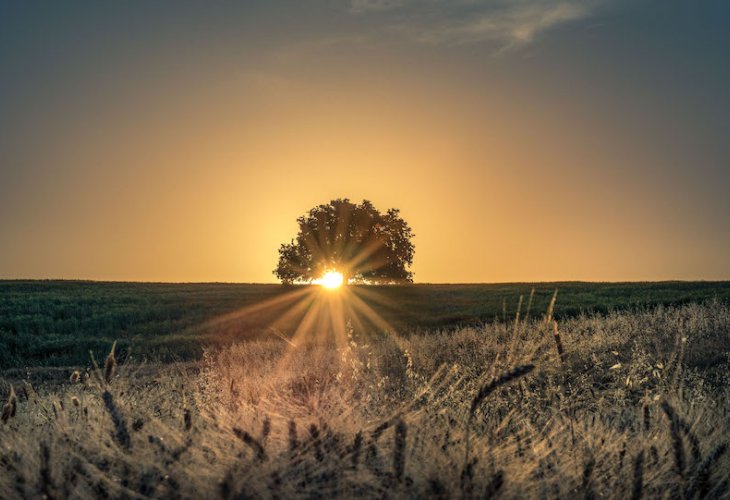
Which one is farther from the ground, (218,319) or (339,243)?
(339,243)

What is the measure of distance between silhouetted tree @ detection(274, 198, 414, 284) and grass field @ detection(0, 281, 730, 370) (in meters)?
10.8

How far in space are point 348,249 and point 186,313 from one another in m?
27.3

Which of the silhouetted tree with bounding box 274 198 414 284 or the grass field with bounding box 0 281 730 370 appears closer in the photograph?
the grass field with bounding box 0 281 730 370

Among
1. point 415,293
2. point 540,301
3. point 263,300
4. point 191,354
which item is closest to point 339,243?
point 415,293

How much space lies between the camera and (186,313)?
3638 centimetres

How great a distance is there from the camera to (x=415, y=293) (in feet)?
173

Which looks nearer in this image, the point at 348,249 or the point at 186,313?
the point at 186,313

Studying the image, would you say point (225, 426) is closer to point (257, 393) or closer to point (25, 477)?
point (25, 477)

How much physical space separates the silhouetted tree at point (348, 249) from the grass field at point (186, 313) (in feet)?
35.3

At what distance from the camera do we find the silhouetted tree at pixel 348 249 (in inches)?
2456

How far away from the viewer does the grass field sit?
Answer: 25.9 meters

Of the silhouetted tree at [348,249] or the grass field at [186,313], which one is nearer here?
the grass field at [186,313]

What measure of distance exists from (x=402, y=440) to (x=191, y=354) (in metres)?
22.7

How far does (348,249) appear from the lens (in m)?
62.3
